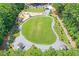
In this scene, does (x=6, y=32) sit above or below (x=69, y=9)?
below

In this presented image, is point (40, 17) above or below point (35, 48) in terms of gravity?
above

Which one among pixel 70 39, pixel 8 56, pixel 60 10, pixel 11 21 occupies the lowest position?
pixel 8 56

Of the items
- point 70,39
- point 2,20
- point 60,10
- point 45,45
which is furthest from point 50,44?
point 2,20

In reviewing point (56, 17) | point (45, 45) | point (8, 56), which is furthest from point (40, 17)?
point (8, 56)

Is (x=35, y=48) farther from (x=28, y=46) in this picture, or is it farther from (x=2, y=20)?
(x=2, y=20)

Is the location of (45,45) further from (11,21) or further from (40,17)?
(11,21)
